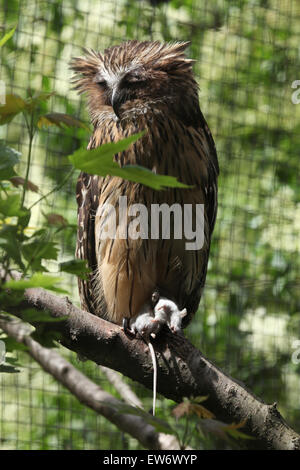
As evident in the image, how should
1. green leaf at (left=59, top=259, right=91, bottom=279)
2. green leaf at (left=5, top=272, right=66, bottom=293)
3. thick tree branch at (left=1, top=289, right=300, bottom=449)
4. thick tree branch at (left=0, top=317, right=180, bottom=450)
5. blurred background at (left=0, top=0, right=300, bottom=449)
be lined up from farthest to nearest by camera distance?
blurred background at (left=0, top=0, right=300, bottom=449) → thick tree branch at (left=0, top=317, right=180, bottom=450) → thick tree branch at (left=1, top=289, right=300, bottom=449) → green leaf at (left=59, top=259, right=91, bottom=279) → green leaf at (left=5, top=272, right=66, bottom=293)

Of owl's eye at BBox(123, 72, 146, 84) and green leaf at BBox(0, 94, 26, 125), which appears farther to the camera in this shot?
owl's eye at BBox(123, 72, 146, 84)

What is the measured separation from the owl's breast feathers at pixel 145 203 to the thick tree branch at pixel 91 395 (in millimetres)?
342

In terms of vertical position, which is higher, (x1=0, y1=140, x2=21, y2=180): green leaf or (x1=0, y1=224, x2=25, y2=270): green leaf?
(x1=0, y1=140, x2=21, y2=180): green leaf

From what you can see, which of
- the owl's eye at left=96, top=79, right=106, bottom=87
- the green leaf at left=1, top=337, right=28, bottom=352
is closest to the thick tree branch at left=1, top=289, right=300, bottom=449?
the green leaf at left=1, top=337, right=28, bottom=352

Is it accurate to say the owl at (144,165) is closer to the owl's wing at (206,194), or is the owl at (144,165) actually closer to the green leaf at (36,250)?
the owl's wing at (206,194)

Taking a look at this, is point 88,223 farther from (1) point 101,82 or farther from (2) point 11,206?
(2) point 11,206

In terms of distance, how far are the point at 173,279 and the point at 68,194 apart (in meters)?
1.86

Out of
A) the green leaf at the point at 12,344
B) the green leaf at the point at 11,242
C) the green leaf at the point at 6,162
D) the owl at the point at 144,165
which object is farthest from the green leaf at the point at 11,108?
the owl at the point at 144,165

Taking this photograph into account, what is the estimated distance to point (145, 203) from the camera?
6.88ft

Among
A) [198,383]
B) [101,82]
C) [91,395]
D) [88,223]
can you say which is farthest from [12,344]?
[91,395]

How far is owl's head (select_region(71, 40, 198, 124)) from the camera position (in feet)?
7.18

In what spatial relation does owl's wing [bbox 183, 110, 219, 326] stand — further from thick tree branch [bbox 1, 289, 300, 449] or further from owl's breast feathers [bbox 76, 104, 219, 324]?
thick tree branch [bbox 1, 289, 300, 449]

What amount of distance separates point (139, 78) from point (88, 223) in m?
0.54

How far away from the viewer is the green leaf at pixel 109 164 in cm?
89
